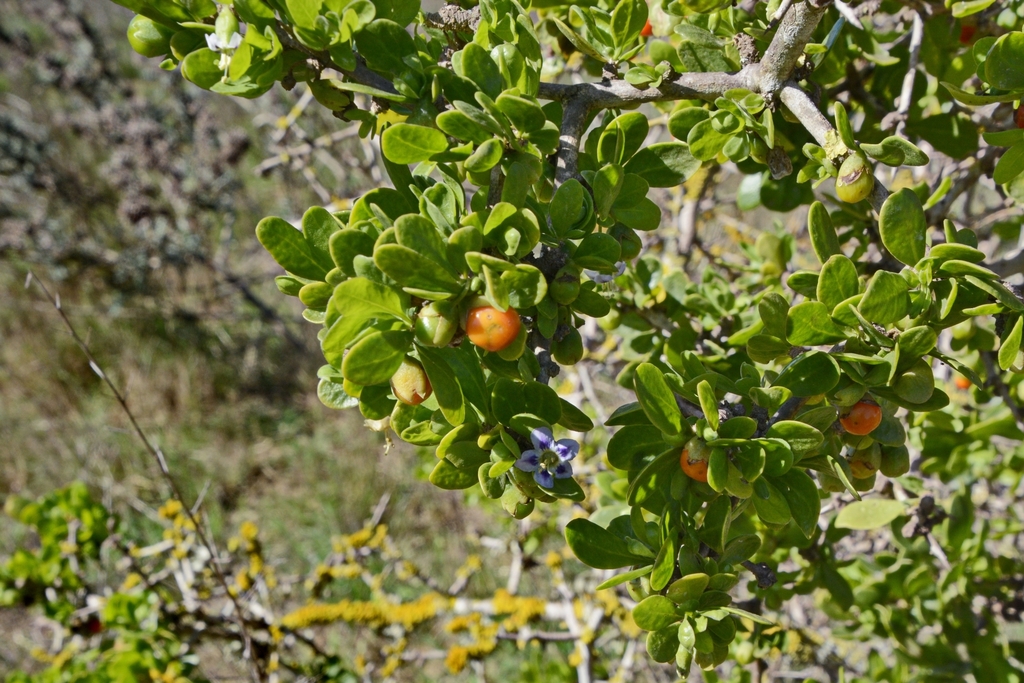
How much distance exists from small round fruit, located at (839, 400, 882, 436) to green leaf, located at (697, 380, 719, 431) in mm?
235

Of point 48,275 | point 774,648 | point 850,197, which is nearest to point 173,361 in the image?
point 48,275

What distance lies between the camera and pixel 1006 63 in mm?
858

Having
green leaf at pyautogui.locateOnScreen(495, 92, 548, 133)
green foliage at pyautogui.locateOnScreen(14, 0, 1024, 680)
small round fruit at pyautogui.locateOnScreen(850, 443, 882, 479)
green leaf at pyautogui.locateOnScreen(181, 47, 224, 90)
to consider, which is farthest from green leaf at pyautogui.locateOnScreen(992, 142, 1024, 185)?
green leaf at pyautogui.locateOnScreen(181, 47, 224, 90)

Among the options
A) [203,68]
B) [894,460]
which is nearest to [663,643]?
[894,460]

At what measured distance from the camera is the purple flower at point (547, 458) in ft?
2.54

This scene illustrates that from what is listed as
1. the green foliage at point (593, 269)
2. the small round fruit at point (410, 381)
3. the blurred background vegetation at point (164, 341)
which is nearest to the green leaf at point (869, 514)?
the green foliage at point (593, 269)

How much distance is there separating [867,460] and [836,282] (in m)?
0.30

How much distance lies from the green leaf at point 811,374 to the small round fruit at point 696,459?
0.14 m

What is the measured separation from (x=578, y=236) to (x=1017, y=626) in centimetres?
305

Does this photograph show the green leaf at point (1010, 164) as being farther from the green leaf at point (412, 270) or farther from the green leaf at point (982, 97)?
the green leaf at point (412, 270)

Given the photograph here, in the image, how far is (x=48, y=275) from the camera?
5770 millimetres

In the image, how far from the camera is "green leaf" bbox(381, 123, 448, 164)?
74 cm

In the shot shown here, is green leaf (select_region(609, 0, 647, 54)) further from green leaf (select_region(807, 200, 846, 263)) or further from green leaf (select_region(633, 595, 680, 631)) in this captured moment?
green leaf (select_region(633, 595, 680, 631))

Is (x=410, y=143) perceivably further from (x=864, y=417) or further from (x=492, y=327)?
(x=864, y=417)
